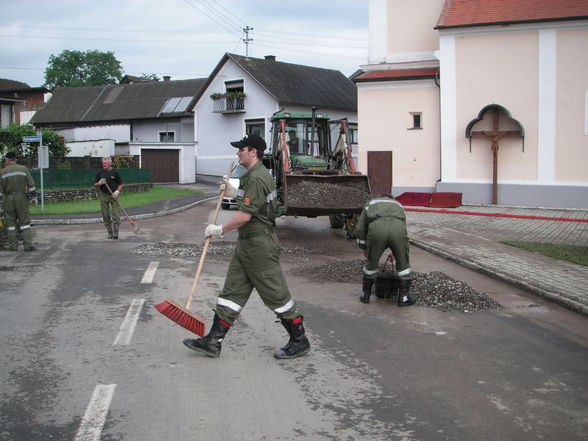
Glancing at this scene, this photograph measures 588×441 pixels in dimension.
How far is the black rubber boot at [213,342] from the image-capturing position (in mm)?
5922

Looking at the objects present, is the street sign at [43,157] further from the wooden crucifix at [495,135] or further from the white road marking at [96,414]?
the white road marking at [96,414]

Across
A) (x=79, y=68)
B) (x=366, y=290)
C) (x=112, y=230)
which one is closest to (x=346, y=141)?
(x=112, y=230)

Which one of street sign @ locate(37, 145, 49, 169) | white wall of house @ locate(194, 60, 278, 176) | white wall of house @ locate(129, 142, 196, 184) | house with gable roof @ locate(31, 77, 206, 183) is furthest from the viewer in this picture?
house with gable roof @ locate(31, 77, 206, 183)

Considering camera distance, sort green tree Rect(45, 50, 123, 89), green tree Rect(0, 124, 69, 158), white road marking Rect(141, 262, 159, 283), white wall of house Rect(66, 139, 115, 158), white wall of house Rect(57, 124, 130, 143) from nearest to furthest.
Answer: white road marking Rect(141, 262, 159, 283) < green tree Rect(0, 124, 69, 158) < white wall of house Rect(66, 139, 115, 158) < white wall of house Rect(57, 124, 130, 143) < green tree Rect(45, 50, 123, 89)

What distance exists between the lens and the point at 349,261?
11.4m

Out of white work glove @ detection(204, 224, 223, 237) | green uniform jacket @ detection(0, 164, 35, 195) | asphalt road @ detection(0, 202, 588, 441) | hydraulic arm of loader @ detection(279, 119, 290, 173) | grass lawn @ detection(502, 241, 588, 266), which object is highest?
hydraulic arm of loader @ detection(279, 119, 290, 173)

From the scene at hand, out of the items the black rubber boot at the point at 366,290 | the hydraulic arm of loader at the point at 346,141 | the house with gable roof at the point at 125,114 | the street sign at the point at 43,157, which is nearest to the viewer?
the black rubber boot at the point at 366,290

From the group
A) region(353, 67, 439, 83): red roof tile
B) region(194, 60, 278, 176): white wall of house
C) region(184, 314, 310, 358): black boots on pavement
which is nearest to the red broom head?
region(184, 314, 310, 358): black boots on pavement

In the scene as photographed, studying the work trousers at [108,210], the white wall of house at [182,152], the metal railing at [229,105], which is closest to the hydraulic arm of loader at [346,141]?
the work trousers at [108,210]

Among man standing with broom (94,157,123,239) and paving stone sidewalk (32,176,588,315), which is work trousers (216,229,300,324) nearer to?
paving stone sidewalk (32,176,588,315)

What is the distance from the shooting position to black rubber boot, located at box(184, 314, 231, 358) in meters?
5.92

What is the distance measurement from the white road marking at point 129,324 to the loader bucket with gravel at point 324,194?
5.61 m

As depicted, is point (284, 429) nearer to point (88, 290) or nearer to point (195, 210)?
point (88, 290)

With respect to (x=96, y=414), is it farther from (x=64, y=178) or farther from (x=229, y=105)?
(x=229, y=105)
